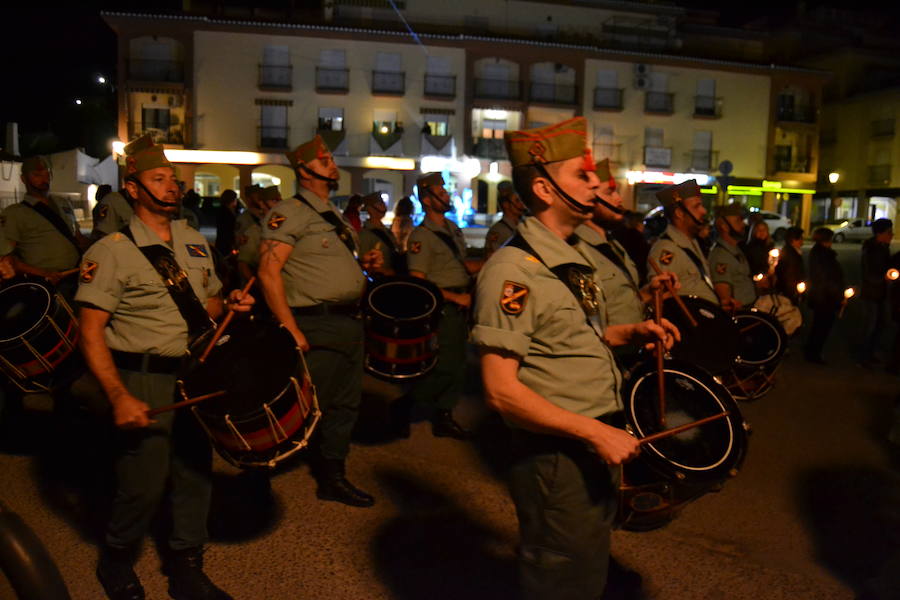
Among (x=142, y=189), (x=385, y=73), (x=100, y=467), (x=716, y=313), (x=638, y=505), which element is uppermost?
(x=385, y=73)

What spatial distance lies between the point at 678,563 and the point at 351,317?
7.63ft

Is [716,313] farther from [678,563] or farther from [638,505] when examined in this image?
[638,505]

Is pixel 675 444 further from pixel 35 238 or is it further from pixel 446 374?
pixel 35 238

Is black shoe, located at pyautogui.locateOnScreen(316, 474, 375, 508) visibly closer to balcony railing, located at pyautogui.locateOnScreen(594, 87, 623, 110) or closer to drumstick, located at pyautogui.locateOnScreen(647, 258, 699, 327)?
drumstick, located at pyautogui.locateOnScreen(647, 258, 699, 327)

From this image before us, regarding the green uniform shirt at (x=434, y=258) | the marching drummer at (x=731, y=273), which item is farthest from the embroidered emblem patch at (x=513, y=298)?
the marching drummer at (x=731, y=273)

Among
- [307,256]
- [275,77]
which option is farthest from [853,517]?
[275,77]

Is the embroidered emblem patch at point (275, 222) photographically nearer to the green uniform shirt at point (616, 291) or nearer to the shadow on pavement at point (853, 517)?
the green uniform shirt at point (616, 291)

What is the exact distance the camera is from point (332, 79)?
37031 mm

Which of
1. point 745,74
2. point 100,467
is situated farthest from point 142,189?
point 745,74

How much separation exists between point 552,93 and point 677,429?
38685mm

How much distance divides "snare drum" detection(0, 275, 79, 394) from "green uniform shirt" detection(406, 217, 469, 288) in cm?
266

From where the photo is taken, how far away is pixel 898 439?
3.06 m

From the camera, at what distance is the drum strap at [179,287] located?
3439mm

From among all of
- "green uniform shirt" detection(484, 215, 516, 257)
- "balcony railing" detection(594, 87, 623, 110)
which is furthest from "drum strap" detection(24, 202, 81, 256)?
"balcony railing" detection(594, 87, 623, 110)
